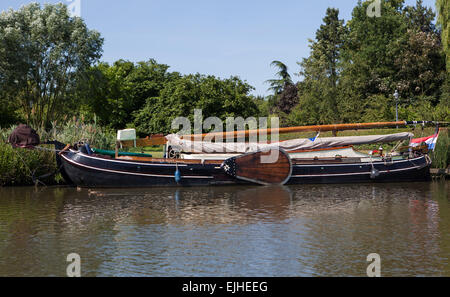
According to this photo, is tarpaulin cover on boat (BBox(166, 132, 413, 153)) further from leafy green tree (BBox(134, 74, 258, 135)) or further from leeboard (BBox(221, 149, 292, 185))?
leafy green tree (BBox(134, 74, 258, 135))

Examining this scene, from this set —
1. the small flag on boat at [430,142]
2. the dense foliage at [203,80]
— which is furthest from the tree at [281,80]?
the small flag on boat at [430,142]

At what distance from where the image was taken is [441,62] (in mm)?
47938

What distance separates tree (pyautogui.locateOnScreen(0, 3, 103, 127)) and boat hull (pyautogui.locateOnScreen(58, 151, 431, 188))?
24515 mm

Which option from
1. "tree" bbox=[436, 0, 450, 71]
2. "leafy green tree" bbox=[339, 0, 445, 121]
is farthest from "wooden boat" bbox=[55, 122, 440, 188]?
"leafy green tree" bbox=[339, 0, 445, 121]

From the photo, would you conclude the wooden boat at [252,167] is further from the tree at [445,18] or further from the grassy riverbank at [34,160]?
the tree at [445,18]

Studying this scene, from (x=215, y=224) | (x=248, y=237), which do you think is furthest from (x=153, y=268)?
(x=215, y=224)

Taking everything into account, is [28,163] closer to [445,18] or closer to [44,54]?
[44,54]

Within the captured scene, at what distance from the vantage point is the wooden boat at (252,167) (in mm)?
20609

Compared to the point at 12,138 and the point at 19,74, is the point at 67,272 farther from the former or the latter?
the point at 19,74

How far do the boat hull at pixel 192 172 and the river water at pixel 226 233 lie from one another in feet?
4.95

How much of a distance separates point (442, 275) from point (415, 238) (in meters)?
2.63
